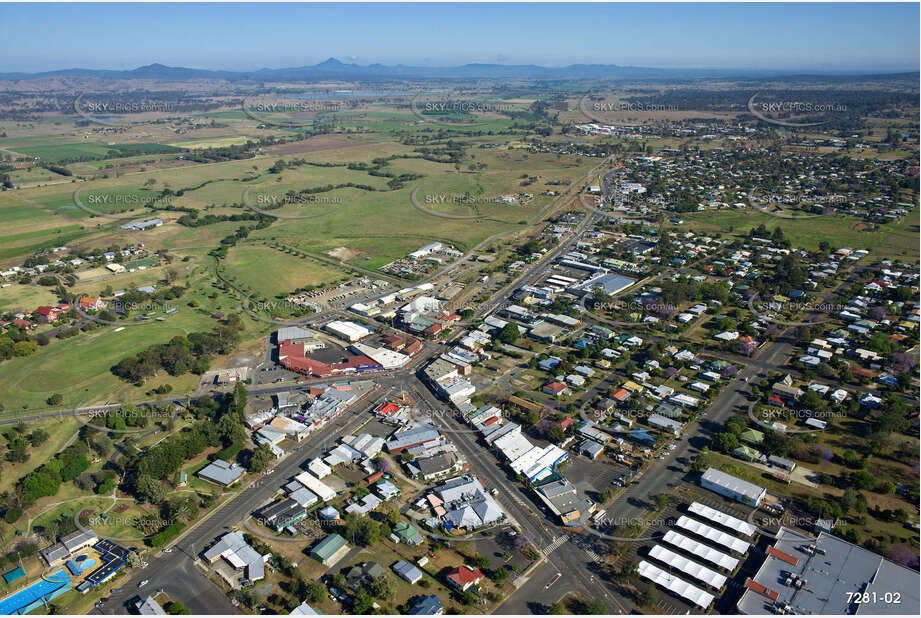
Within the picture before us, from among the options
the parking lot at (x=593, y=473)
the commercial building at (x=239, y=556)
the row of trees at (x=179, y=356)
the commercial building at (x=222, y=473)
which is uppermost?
the row of trees at (x=179, y=356)

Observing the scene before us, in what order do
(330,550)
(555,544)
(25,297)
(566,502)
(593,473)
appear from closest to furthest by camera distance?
(330,550) < (555,544) < (566,502) < (593,473) < (25,297)

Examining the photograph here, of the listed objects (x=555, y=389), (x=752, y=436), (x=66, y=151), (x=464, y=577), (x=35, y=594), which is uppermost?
(x=66, y=151)

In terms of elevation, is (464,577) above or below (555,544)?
above

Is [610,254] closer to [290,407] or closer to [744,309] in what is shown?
[744,309]

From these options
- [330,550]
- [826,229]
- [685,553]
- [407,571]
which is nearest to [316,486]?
[330,550]

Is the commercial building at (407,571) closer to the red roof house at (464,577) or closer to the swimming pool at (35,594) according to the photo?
the red roof house at (464,577)

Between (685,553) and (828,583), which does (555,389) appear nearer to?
(685,553)

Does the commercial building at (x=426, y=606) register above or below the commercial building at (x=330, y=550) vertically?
below

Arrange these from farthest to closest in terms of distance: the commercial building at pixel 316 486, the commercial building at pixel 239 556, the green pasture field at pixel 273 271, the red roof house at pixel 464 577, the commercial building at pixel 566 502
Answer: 1. the green pasture field at pixel 273 271
2. the commercial building at pixel 316 486
3. the commercial building at pixel 566 502
4. the commercial building at pixel 239 556
5. the red roof house at pixel 464 577

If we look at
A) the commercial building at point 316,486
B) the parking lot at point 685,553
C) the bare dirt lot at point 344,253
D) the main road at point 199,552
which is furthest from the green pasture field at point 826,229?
the main road at point 199,552
